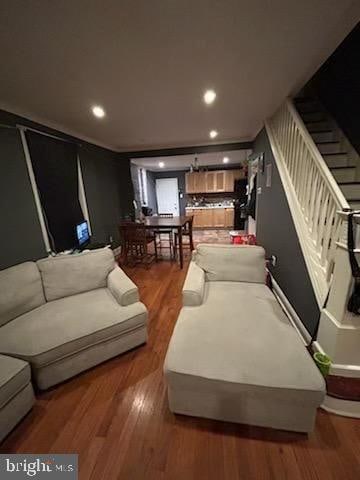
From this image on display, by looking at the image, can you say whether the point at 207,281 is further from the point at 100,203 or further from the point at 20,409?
the point at 100,203

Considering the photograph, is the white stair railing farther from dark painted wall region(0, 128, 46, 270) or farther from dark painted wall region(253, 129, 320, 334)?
dark painted wall region(0, 128, 46, 270)

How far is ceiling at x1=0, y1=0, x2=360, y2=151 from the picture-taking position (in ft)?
3.77

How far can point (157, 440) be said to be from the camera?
1.14 meters

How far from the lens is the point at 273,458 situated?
3.42 feet

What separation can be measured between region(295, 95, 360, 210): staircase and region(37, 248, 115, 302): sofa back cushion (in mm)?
2544

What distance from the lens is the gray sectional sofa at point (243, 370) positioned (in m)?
1.03

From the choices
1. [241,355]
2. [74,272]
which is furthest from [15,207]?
[241,355]

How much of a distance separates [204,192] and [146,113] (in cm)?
537

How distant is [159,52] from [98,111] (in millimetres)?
1378

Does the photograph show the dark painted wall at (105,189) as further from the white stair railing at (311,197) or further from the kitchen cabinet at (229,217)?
the kitchen cabinet at (229,217)

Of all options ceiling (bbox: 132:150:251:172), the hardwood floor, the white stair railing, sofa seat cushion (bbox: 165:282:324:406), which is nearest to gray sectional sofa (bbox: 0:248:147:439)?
the hardwood floor

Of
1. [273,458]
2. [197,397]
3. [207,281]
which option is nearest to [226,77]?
[207,281]

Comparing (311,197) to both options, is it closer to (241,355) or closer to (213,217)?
(241,355)

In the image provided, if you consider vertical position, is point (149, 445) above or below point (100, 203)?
below
